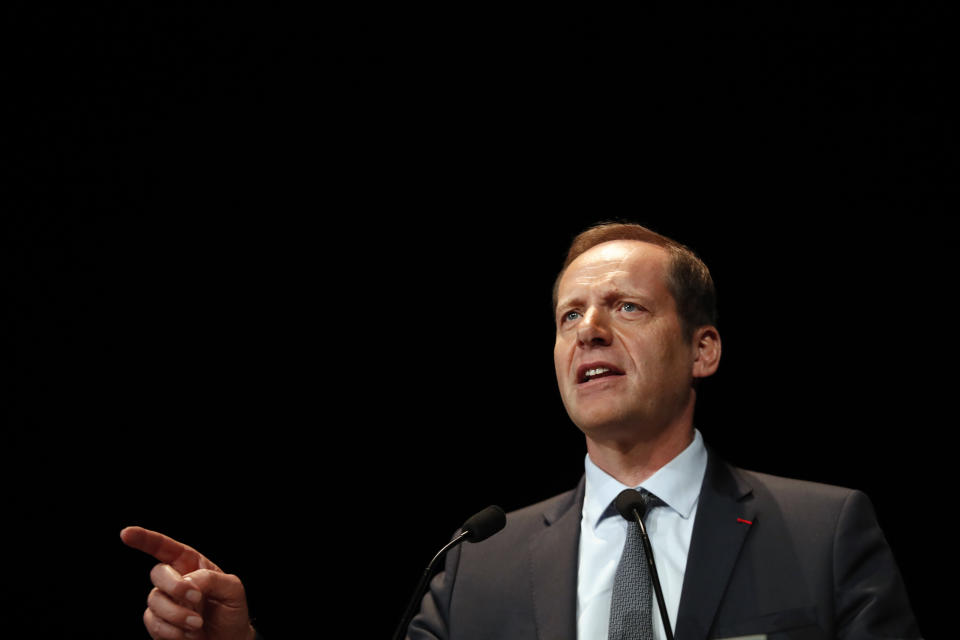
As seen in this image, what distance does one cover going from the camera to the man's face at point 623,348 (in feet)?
7.71

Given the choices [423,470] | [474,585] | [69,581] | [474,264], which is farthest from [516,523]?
[69,581]

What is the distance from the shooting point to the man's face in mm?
2350

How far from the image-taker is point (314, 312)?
3652mm

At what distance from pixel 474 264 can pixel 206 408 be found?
116 cm

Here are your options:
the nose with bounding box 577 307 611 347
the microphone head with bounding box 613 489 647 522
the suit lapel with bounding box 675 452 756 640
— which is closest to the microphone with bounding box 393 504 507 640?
the microphone head with bounding box 613 489 647 522

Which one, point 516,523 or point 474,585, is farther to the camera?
point 516,523

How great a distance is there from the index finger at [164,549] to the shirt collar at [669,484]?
0.97 meters

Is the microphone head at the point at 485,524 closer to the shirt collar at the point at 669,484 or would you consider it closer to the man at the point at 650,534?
the man at the point at 650,534

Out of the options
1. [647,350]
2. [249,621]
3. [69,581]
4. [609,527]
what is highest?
[647,350]

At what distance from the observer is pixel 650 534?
2.25m

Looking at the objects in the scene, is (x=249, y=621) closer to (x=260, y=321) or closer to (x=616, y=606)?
(x=616, y=606)

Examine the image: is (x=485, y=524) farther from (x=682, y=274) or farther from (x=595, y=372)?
(x=682, y=274)

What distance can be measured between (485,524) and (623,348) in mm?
652

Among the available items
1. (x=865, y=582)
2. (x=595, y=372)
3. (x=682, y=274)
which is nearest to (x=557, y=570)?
(x=595, y=372)
